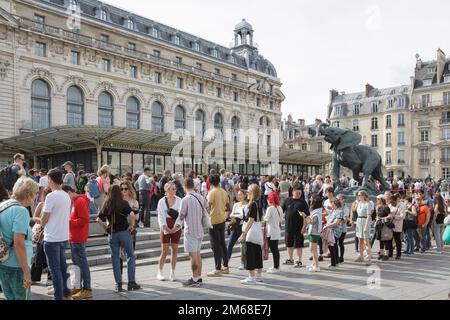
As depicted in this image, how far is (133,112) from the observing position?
1518 inches

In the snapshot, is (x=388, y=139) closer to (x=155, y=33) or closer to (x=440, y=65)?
(x=440, y=65)

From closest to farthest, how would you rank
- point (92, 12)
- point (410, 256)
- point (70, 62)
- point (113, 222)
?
point (113, 222), point (410, 256), point (70, 62), point (92, 12)

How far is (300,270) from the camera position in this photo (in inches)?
341

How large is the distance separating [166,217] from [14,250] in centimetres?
343

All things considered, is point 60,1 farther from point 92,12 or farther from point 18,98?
point 18,98

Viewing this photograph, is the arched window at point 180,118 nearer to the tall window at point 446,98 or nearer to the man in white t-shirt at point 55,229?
the tall window at point 446,98

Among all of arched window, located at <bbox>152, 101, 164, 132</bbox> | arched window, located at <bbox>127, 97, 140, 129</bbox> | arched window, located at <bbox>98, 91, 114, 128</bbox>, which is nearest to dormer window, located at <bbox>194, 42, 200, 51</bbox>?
arched window, located at <bbox>152, 101, 164, 132</bbox>

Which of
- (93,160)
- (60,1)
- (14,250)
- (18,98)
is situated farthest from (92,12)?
(14,250)

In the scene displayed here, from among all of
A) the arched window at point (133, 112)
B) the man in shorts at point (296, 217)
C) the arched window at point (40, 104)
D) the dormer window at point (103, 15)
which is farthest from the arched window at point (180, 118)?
the man in shorts at point (296, 217)

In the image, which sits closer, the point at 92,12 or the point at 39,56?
the point at 39,56

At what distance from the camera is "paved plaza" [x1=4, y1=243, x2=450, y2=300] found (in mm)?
6469

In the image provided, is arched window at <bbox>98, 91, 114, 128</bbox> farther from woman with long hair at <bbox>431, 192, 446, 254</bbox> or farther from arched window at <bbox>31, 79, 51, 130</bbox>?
woman with long hair at <bbox>431, 192, 446, 254</bbox>

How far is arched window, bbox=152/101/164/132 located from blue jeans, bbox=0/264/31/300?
119 feet

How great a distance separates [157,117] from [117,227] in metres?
34.7
